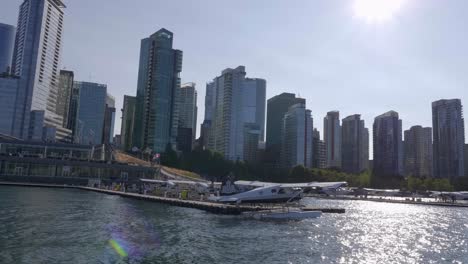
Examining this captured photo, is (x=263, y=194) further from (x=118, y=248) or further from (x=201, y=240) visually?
(x=118, y=248)

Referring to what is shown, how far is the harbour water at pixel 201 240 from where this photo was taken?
27.8m

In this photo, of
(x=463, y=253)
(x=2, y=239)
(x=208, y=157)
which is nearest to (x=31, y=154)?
(x=208, y=157)

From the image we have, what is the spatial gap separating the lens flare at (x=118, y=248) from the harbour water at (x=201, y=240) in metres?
0.07

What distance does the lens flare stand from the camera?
27.5 meters

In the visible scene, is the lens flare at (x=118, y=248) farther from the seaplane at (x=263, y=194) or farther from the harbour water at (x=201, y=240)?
the seaplane at (x=263, y=194)

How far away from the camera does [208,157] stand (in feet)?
653

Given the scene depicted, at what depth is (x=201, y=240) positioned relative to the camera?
114ft

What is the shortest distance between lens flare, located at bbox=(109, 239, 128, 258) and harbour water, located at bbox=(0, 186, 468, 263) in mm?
65

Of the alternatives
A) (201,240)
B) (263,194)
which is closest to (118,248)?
(201,240)

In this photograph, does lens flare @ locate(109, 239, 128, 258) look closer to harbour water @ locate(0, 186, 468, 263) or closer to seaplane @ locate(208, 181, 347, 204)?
harbour water @ locate(0, 186, 468, 263)

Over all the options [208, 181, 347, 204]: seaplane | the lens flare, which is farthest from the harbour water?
[208, 181, 347, 204]: seaplane

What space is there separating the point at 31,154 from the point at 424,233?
383 feet

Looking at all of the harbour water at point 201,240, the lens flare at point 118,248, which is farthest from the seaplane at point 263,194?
the lens flare at point 118,248

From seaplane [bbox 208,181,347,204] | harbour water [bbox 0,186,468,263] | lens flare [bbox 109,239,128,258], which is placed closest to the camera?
lens flare [bbox 109,239,128,258]
